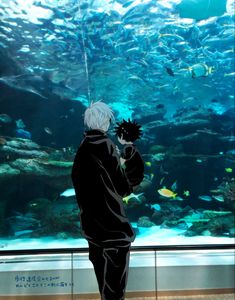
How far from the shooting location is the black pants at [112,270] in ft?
11.1

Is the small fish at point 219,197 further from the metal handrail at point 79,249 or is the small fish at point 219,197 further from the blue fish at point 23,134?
the blue fish at point 23,134

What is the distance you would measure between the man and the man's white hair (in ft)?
0.64

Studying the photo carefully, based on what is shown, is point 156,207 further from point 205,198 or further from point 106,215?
point 106,215

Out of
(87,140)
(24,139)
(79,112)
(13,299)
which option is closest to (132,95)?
(79,112)

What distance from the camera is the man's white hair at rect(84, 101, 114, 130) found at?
3.58m

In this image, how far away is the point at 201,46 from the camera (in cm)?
700

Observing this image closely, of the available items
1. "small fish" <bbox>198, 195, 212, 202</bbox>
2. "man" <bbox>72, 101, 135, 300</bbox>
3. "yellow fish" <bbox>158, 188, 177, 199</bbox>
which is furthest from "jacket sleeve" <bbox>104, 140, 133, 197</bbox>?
"small fish" <bbox>198, 195, 212, 202</bbox>

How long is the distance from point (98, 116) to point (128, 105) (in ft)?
10.8

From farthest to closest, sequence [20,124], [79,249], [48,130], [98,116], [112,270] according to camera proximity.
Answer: [48,130] → [20,124] → [79,249] → [98,116] → [112,270]

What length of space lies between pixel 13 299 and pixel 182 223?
11.2 feet

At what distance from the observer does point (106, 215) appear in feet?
11.2

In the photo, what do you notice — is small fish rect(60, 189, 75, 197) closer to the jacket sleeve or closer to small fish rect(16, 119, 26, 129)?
small fish rect(16, 119, 26, 129)

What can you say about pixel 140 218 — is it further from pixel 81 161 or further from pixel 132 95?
pixel 81 161

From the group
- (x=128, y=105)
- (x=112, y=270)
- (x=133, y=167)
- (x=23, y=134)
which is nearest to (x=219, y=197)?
(x=128, y=105)
